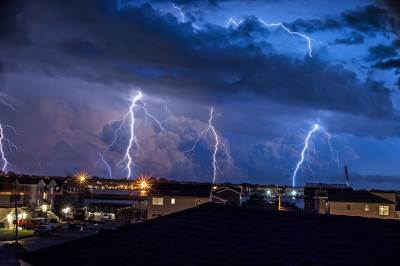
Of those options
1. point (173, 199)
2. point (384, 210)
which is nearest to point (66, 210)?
point (173, 199)

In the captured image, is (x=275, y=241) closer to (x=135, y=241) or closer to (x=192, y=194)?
(x=135, y=241)

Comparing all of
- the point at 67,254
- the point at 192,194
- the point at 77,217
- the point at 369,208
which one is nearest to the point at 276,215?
the point at 67,254

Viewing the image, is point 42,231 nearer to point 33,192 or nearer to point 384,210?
point 33,192

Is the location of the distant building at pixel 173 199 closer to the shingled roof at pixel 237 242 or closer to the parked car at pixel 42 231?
the parked car at pixel 42 231

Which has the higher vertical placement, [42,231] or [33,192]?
[33,192]

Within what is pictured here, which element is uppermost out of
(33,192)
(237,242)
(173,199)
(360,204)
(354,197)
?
(237,242)

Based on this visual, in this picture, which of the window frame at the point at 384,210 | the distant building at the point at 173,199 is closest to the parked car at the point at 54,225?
the distant building at the point at 173,199
